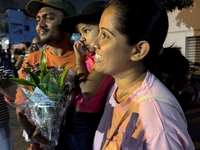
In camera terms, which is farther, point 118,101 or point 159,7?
point 118,101

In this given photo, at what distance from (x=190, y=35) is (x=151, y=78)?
981 cm

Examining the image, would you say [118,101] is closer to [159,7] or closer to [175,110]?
[175,110]

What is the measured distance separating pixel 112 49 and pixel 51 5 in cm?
107

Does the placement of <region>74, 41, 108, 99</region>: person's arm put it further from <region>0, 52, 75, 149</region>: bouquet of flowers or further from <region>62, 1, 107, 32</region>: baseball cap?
<region>62, 1, 107, 32</region>: baseball cap

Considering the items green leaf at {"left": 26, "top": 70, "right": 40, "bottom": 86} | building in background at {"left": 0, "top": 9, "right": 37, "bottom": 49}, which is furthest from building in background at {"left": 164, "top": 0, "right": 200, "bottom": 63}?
building in background at {"left": 0, "top": 9, "right": 37, "bottom": 49}

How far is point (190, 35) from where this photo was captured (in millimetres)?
10117

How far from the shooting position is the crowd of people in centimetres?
103

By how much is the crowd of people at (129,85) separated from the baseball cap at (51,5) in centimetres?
41

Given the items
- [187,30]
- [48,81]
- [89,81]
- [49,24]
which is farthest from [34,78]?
[187,30]

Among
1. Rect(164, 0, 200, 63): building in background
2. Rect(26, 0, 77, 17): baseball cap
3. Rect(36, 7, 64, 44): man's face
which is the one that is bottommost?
Rect(164, 0, 200, 63): building in background

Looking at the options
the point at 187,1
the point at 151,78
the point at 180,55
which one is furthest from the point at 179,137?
the point at 187,1

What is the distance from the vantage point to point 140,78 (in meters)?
1.25

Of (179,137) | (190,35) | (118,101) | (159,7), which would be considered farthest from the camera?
(190,35)

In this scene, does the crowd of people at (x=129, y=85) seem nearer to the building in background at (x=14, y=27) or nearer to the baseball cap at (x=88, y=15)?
the baseball cap at (x=88, y=15)
